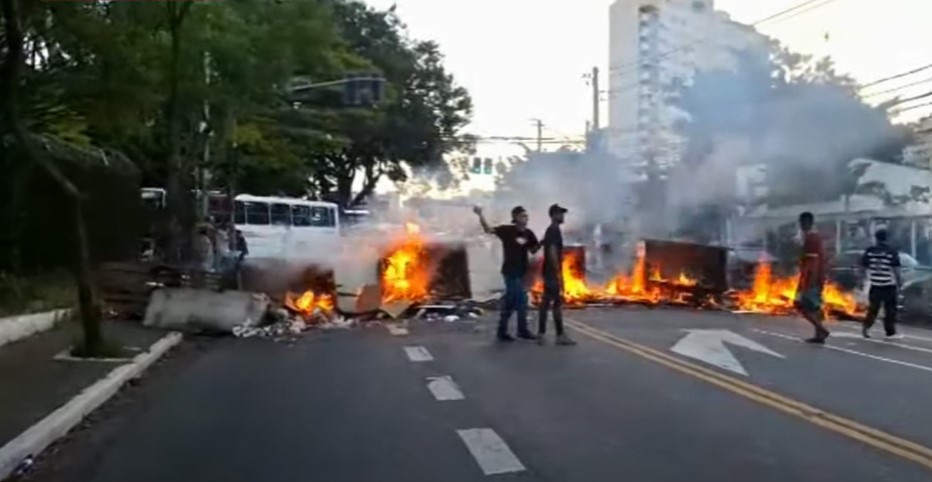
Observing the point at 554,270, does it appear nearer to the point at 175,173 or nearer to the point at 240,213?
the point at 175,173

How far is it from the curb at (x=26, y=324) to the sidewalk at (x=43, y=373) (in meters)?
0.10

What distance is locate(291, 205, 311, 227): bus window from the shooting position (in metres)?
45.5

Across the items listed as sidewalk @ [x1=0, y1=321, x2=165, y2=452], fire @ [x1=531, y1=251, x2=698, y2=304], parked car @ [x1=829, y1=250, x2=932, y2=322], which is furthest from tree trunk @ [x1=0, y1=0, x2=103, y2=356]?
parked car @ [x1=829, y1=250, x2=932, y2=322]

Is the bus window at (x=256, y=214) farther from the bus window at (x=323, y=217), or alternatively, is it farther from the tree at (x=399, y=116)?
the tree at (x=399, y=116)

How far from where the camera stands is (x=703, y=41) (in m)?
34.8

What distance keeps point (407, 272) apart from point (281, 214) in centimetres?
2234

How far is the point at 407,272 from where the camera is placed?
2420cm

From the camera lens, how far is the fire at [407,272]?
24.1m

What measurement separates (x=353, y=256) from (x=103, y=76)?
696 centimetres

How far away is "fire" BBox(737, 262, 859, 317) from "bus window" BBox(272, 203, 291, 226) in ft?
74.4

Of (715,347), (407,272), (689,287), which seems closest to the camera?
(715,347)

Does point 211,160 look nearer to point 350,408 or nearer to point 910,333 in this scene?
point 910,333

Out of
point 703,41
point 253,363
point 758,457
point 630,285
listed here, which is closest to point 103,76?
point 253,363

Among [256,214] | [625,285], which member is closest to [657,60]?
[256,214]
